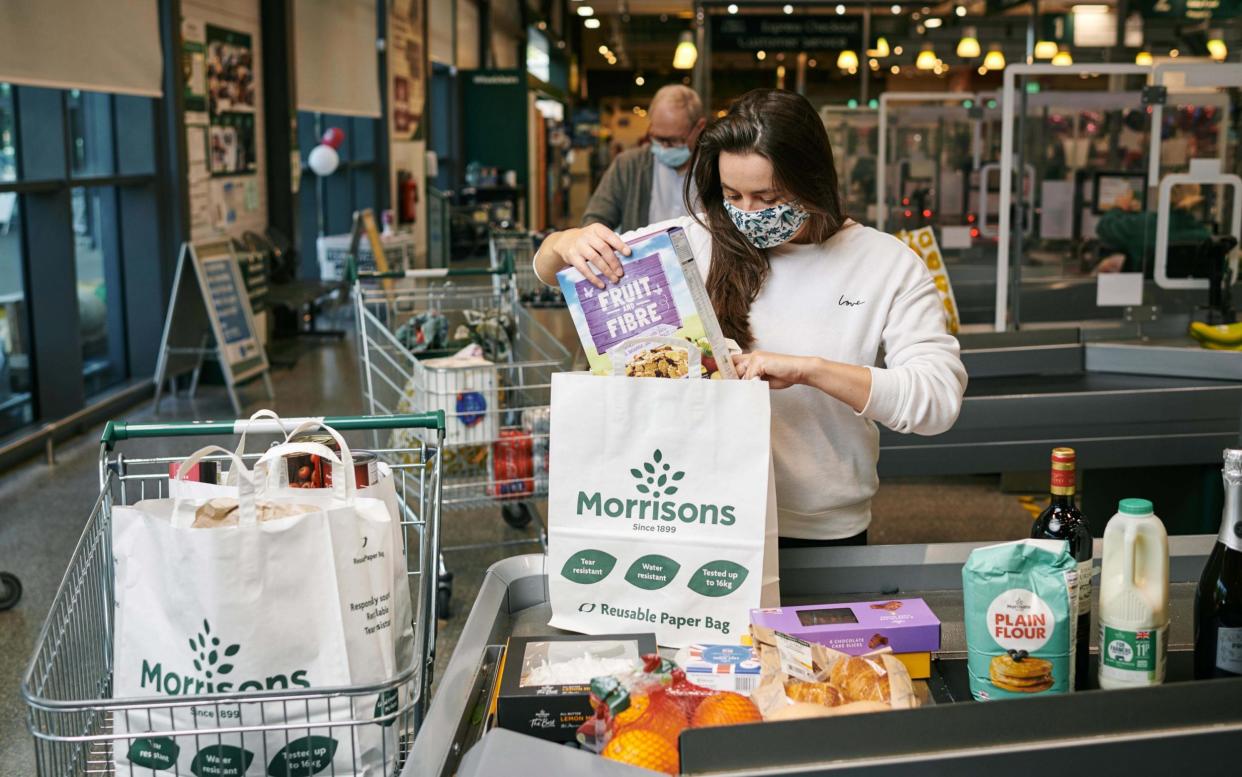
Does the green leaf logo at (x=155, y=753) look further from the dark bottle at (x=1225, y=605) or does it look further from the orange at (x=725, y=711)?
the dark bottle at (x=1225, y=605)

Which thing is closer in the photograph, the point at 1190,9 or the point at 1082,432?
the point at 1082,432

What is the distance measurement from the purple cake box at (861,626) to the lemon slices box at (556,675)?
7.2 inches

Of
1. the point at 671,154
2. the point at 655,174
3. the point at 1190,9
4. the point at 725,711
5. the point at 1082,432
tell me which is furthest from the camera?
the point at 1190,9

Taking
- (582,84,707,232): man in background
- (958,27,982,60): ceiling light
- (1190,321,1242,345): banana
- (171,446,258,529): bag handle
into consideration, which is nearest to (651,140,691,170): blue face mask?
(582,84,707,232): man in background

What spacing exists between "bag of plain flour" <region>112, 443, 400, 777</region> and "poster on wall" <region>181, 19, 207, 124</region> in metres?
7.50

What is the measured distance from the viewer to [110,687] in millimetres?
1805

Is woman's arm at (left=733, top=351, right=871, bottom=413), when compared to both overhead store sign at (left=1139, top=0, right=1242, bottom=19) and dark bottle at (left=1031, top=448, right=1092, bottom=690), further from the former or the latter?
overhead store sign at (left=1139, top=0, right=1242, bottom=19)

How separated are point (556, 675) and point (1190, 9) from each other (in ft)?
31.1

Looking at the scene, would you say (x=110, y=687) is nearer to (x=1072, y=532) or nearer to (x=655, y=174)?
(x=1072, y=532)

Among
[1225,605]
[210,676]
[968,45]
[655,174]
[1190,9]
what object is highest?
[968,45]

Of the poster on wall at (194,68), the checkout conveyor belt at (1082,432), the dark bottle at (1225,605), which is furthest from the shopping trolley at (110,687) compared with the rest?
the poster on wall at (194,68)

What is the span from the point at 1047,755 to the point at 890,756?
16 cm

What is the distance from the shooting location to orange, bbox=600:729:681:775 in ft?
4.27

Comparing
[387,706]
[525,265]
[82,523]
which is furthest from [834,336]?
[525,265]
